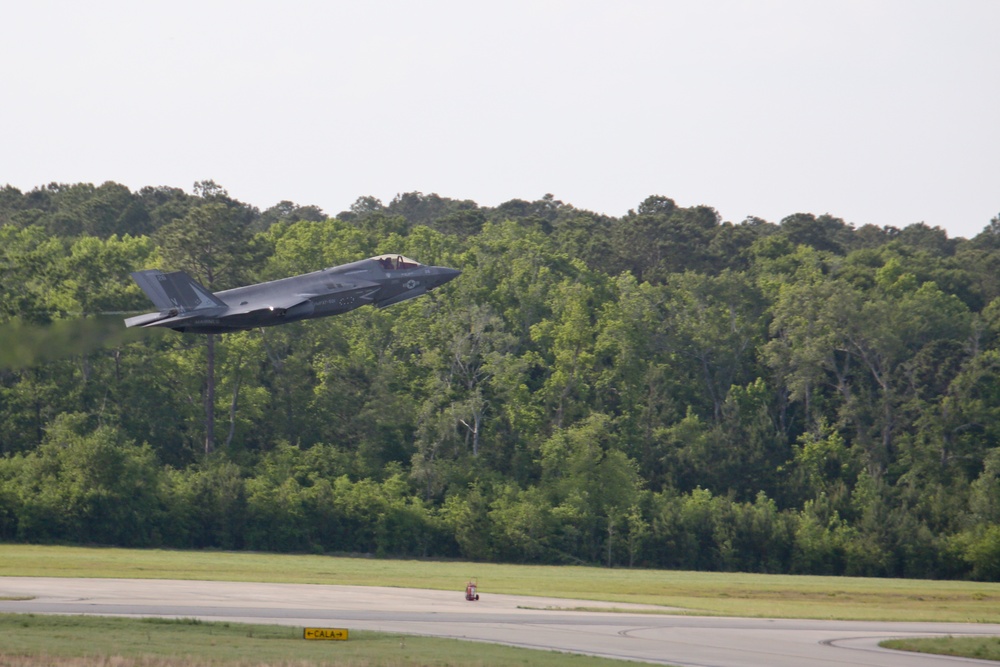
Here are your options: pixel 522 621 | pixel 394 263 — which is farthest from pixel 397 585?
pixel 522 621

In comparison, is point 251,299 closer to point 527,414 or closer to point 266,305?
point 266,305

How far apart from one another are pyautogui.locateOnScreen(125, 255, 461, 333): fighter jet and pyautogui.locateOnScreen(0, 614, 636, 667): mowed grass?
11538mm

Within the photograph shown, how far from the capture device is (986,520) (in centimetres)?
9056

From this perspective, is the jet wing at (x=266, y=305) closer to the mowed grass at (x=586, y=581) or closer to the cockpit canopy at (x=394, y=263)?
the cockpit canopy at (x=394, y=263)

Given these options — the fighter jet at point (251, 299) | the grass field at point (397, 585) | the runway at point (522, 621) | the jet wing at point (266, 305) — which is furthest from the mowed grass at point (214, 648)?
the jet wing at point (266, 305)

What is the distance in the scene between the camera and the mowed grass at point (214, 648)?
29.8 metres

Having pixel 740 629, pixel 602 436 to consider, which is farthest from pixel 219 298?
pixel 602 436

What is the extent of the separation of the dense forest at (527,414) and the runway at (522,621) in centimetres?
2921

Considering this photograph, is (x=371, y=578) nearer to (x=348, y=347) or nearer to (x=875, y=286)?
(x=348, y=347)

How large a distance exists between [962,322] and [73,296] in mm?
67661

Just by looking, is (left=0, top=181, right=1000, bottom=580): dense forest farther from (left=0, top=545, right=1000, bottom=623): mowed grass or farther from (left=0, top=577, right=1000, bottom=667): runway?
(left=0, top=577, right=1000, bottom=667): runway

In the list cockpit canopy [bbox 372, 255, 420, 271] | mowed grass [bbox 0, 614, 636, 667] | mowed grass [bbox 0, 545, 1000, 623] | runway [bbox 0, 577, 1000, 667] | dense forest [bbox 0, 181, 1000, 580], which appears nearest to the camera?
mowed grass [bbox 0, 614, 636, 667]

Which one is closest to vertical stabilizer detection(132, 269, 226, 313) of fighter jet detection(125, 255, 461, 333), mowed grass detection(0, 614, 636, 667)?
fighter jet detection(125, 255, 461, 333)

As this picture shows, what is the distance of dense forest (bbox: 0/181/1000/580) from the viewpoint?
88625 mm
